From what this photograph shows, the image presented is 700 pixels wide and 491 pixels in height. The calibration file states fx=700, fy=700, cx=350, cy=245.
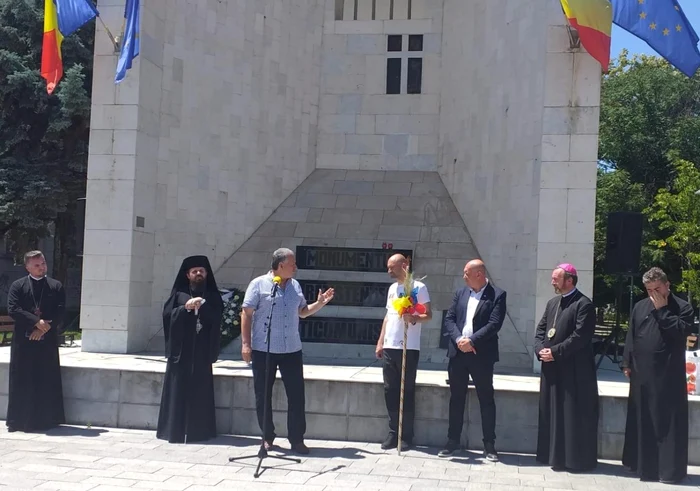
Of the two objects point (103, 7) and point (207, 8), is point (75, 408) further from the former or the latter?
point (207, 8)

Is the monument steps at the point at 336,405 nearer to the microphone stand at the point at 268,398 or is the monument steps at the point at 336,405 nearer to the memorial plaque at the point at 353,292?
the microphone stand at the point at 268,398

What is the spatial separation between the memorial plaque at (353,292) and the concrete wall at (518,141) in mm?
1885

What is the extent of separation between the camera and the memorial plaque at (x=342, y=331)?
10359 mm

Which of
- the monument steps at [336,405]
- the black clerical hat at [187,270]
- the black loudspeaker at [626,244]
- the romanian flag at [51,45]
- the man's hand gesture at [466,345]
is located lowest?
the monument steps at [336,405]

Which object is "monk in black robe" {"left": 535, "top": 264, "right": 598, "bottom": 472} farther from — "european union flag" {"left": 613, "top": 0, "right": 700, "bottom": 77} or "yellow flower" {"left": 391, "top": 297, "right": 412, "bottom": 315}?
"european union flag" {"left": 613, "top": 0, "right": 700, "bottom": 77}

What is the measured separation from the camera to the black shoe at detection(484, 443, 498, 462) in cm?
630

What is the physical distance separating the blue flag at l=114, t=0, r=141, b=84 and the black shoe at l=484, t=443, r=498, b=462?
6.22 m

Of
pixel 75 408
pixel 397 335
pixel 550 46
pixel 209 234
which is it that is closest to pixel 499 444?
pixel 397 335

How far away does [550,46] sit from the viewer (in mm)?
9055

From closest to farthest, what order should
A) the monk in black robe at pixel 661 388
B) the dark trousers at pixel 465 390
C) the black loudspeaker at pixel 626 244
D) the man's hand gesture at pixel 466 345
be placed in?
the monk in black robe at pixel 661 388 < the man's hand gesture at pixel 466 345 < the dark trousers at pixel 465 390 < the black loudspeaker at pixel 626 244

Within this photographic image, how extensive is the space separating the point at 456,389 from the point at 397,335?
0.73 meters

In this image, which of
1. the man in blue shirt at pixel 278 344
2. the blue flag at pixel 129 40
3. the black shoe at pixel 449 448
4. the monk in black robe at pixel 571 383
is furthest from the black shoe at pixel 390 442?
the blue flag at pixel 129 40

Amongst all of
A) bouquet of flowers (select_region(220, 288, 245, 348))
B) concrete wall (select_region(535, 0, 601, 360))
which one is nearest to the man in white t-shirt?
concrete wall (select_region(535, 0, 601, 360))

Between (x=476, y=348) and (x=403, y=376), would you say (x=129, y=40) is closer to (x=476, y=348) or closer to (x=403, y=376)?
(x=403, y=376)
